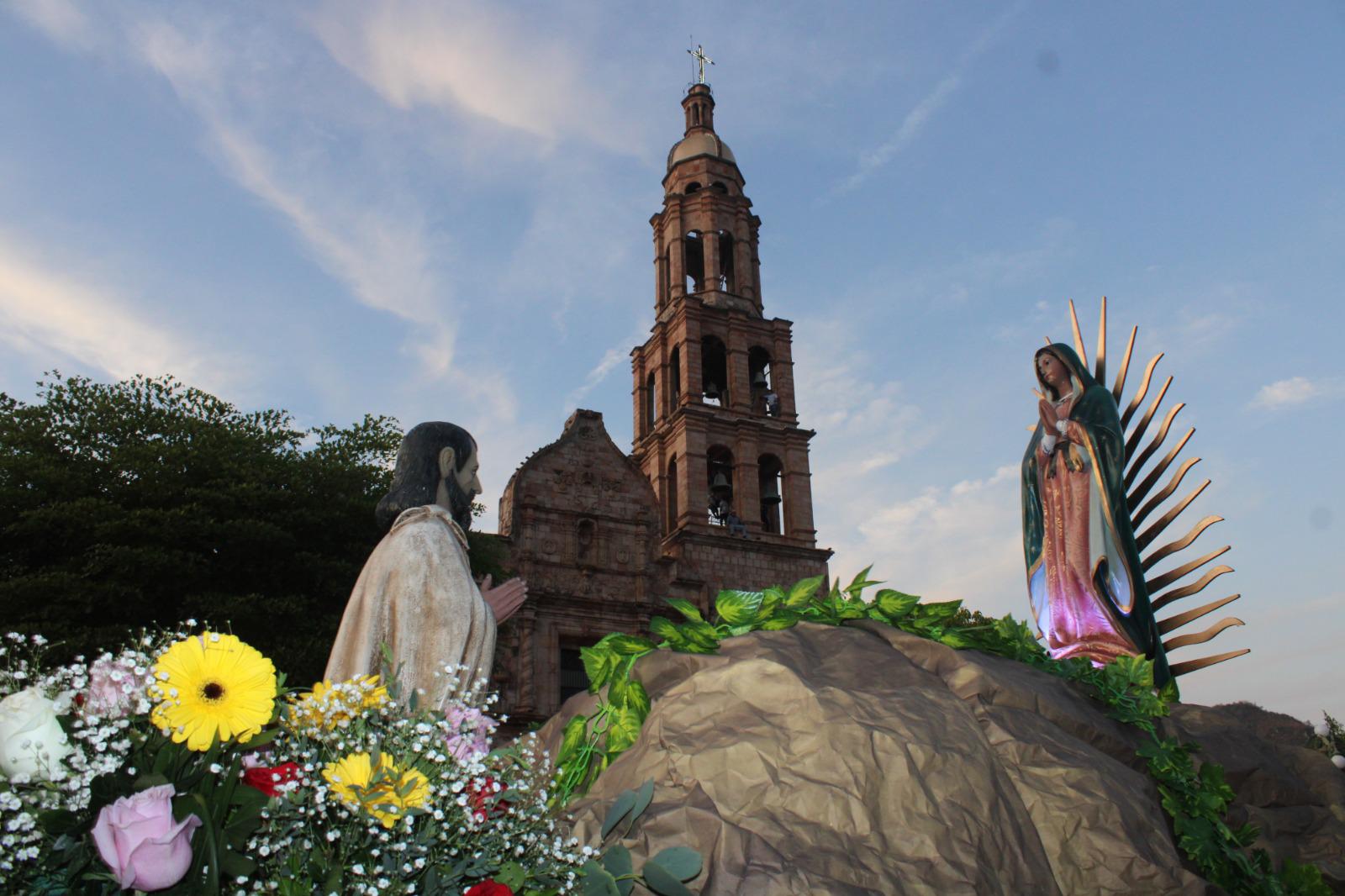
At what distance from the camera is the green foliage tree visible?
15445 millimetres

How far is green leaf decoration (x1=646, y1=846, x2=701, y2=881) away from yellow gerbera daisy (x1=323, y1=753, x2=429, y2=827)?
57 cm

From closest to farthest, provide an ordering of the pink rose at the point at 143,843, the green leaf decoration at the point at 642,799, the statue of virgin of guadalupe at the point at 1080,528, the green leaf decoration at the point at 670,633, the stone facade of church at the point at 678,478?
the pink rose at the point at 143,843, the green leaf decoration at the point at 642,799, the green leaf decoration at the point at 670,633, the statue of virgin of guadalupe at the point at 1080,528, the stone facade of church at the point at 678,478

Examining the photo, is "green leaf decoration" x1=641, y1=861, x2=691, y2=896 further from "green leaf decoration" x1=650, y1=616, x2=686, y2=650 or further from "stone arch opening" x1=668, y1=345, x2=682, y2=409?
"stone arch opening" x1=668, y1=345, x2=682, y2=409

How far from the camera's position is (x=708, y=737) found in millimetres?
2861

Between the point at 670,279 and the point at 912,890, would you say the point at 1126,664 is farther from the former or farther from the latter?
the point at 670,279

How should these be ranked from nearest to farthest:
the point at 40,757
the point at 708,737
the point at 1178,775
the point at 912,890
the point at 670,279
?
the point at 40,757 → the point at 912,890 → the point at 708,737 → the point at 1178,775 → the point at 670,279

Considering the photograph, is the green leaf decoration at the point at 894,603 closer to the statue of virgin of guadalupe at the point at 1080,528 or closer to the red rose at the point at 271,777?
the red rose at the point at 271,777

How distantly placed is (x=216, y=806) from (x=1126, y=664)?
372 centimetres

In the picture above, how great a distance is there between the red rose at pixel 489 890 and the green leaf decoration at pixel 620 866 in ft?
0.96

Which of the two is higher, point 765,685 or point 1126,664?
point 1126,664

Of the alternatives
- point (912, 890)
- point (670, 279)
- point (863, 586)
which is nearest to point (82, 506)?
point (863, 586)

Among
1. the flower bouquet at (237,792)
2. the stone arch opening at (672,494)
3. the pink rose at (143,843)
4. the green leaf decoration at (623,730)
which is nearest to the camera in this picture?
the pink rose at (143,843)

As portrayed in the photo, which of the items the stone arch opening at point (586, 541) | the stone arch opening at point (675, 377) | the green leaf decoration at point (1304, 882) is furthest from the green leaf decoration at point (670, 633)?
the stone arch opening at point (675, 377)

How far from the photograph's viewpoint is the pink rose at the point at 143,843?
180cm
